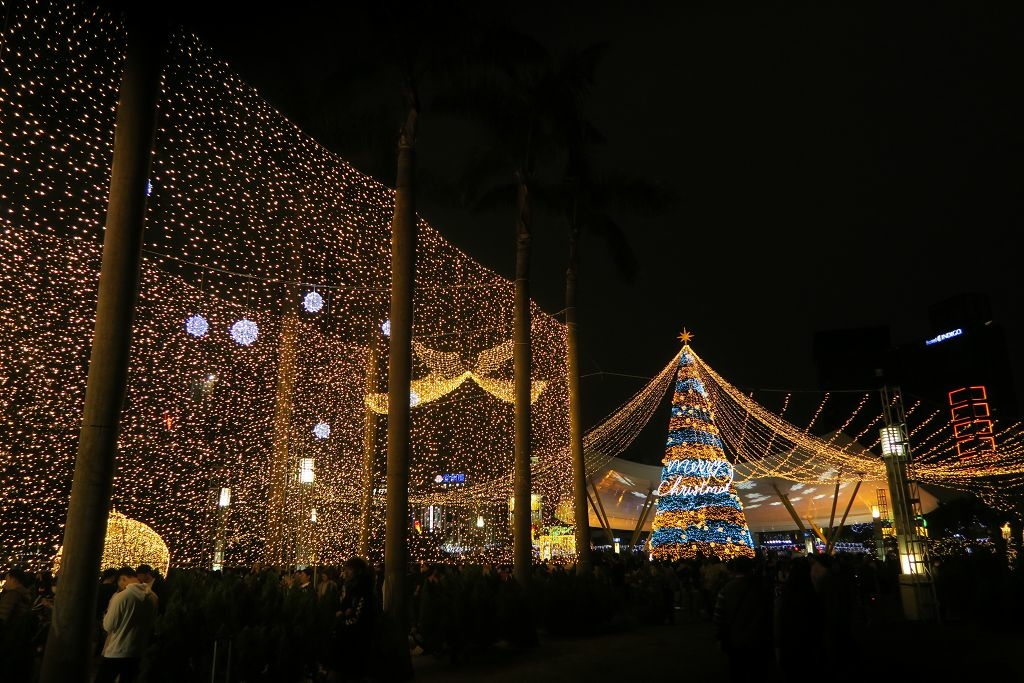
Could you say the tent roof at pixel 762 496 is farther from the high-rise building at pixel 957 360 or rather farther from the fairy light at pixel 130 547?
the high-rise building at pixel 957 360

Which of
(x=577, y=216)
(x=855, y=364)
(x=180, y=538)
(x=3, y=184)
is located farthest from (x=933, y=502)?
(x=855, y=364)

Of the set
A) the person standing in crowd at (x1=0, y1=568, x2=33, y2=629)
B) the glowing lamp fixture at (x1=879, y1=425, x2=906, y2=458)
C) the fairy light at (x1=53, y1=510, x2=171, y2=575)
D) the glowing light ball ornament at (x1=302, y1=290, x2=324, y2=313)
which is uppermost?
the glowing light ball ornament at (x1=302, y1=290, x2=324, y2=313)

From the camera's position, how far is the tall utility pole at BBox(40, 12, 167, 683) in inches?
197

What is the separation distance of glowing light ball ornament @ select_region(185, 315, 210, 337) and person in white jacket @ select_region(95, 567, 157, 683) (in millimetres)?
8181

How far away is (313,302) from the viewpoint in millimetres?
14516

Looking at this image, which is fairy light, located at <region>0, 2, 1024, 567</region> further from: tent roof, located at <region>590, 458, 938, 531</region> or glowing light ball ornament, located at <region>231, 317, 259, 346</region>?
tent roof, located at <region>590, 458, 938, 531</region>

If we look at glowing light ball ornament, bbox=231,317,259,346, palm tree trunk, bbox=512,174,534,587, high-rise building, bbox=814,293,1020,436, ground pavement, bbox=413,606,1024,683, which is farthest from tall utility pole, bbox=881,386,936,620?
high-rise building, bbox=814,293,1020,436

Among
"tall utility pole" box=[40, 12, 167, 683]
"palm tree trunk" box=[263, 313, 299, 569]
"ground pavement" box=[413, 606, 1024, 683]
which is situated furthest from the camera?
"palm tree trunk" box=[263, 313, 299, 569]

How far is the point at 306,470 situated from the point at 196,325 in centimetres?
338

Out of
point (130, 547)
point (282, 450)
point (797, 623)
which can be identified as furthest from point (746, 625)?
point (282, 450)

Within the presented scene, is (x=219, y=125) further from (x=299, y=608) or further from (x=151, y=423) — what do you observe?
(x=151, y=423)

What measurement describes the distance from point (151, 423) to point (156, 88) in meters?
14.0

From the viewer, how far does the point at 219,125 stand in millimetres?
8539

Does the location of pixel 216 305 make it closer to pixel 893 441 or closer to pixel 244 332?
pixel 244 332
